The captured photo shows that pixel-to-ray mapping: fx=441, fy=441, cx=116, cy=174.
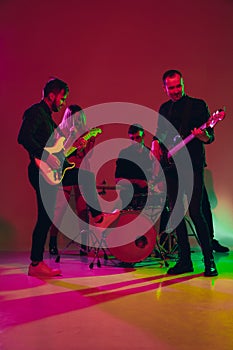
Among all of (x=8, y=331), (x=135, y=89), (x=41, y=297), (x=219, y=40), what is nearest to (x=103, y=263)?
(x=41, y=297)

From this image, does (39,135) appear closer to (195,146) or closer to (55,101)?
(55,101)

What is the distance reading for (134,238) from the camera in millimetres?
3793

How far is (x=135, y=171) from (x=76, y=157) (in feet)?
2.14

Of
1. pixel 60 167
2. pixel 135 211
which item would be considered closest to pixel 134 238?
pixel 135 211

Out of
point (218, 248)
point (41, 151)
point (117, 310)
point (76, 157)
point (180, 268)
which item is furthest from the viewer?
point (218, 248)

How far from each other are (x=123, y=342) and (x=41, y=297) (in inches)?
37.7

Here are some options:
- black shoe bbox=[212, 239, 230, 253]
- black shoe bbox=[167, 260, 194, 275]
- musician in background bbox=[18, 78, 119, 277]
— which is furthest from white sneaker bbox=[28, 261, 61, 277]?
black shoe bbox=[212, 239, 230, 253]

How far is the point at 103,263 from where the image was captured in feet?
13.6

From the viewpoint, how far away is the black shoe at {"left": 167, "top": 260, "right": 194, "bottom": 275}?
335 cm

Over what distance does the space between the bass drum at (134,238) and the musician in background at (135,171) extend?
50cm

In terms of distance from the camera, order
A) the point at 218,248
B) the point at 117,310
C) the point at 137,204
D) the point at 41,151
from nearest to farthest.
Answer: the point at 117,310 → the point at 41,151 → the point at 137,204 → the point at 218,248

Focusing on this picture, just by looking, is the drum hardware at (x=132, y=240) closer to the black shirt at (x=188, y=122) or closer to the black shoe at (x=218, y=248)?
the black shirt at (x=188, y=122)

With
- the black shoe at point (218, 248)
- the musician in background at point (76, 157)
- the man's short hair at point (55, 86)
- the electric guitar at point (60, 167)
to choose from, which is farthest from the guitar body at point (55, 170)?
the black shoe at point (218, 248)

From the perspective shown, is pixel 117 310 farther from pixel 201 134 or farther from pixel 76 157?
pixel 76 157
